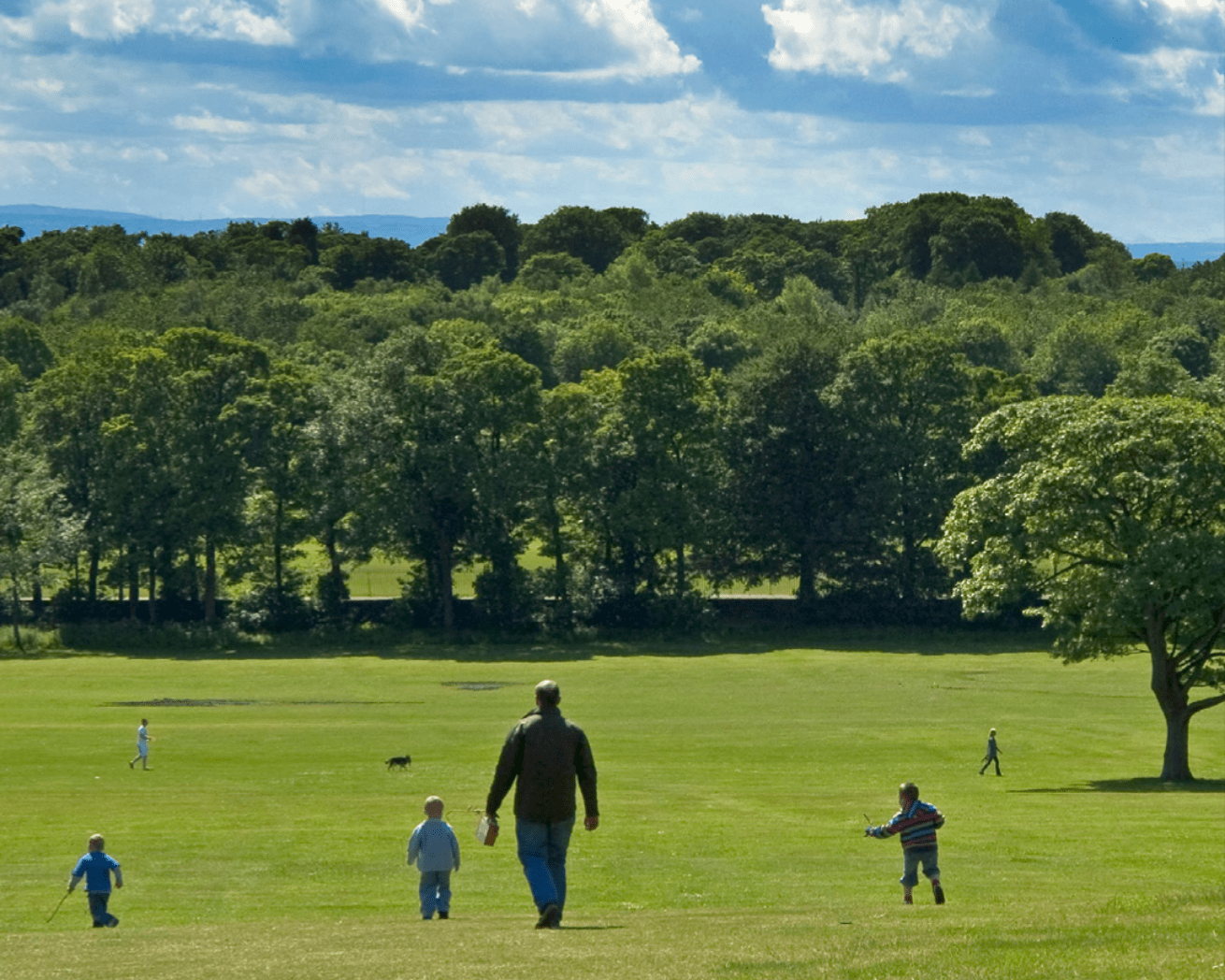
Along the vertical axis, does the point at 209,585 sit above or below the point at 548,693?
below

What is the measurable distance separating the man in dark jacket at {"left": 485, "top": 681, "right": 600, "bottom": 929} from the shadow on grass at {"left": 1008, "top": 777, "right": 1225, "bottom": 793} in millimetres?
26685

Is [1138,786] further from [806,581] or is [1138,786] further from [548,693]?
[806,581]

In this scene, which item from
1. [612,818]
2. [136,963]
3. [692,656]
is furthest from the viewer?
[692,656]

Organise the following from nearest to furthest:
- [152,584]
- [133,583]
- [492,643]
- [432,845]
→ 1. [432,845]
2. [492,643]
3. [133,583]
4. [152,584]

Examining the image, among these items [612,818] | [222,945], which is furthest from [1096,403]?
[222,945]

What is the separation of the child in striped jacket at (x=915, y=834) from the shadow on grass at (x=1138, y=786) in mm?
19880

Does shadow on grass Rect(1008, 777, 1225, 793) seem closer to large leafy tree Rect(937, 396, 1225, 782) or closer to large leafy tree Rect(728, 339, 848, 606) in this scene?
large leafy tree Rect(937, 396, 1225, 782)

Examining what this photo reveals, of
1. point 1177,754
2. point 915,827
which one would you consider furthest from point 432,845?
point 1177,754

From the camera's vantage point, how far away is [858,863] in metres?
29.9

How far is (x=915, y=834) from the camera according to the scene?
76.0ft

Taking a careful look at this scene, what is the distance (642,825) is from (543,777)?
17.8 m

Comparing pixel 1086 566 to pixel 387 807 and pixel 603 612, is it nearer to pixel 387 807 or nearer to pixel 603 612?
pixel 387 807

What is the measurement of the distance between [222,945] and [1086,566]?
33.0m

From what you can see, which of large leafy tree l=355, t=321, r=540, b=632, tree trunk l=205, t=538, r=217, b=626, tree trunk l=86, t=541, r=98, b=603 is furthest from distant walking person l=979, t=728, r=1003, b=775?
tree trunk l=86, t=541, r=98, b=603
